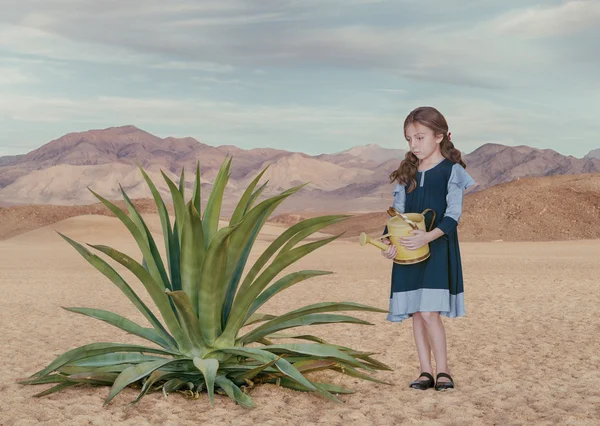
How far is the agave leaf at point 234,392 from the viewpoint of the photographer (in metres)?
5.07

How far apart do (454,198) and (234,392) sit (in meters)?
2.07

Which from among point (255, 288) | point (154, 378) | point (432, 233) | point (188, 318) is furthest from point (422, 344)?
point (154, 378)

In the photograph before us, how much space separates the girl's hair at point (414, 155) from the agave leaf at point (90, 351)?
6.92 feet

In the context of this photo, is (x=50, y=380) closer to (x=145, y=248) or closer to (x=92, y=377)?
(x=92, y=377)

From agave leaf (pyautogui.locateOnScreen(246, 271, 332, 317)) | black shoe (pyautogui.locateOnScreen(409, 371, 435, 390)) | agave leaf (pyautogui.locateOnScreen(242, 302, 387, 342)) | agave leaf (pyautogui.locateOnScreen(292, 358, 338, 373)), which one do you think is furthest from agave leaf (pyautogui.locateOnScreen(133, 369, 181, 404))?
black shoe (pyautogui.locateOnScreen(409, 371, 435, 390))

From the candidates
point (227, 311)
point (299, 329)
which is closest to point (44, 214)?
point (299, 329)

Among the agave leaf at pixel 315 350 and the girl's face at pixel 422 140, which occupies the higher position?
the girl's face at pixel 422 140

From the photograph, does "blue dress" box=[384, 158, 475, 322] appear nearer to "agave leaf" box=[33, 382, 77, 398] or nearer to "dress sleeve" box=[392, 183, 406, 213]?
"dress sleeve" box=[392, 183, 406, 213]

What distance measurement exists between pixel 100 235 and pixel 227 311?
28.5 metres

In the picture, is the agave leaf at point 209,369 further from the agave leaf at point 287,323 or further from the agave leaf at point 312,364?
the agave leaf at point 312,364

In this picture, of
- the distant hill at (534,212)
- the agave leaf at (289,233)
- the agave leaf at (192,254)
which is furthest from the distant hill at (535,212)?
the agave leaf at (192,254)

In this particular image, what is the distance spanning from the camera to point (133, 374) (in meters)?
5.07

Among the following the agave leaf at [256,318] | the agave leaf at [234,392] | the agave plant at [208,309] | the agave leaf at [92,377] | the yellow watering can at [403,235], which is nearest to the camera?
the agave plant at [208,309]

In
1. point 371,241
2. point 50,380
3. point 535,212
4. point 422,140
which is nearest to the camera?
point 371,241
